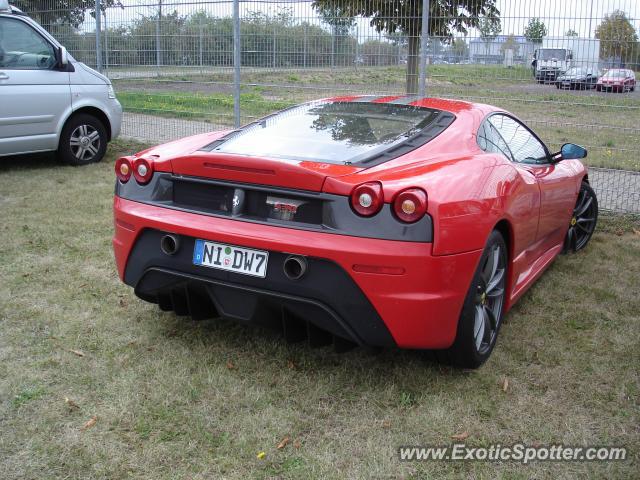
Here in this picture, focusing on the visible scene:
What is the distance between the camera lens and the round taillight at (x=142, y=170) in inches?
134

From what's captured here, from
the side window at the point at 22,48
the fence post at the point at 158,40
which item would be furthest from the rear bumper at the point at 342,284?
the fence post at the point at 158,40

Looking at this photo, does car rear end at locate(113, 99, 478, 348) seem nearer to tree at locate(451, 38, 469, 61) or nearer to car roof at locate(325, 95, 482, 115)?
car roof at locate(325, 95, 482, 115)

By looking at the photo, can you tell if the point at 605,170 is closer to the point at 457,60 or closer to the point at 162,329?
the point at 457,60

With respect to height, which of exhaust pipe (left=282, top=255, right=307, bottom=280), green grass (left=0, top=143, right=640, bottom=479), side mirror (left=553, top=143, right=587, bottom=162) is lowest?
green grass (left=0, top=143, right=640, bottom=479)

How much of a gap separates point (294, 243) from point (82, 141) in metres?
6.41

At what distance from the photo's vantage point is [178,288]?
3299 mm

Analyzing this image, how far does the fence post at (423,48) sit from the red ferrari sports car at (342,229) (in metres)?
3.49

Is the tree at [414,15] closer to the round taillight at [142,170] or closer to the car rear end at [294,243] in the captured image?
the car rear end at [294,243]

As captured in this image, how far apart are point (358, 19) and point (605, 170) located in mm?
3219

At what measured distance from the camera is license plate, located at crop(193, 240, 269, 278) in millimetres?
2998

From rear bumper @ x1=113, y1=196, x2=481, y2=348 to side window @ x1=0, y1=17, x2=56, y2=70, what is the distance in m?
5.58

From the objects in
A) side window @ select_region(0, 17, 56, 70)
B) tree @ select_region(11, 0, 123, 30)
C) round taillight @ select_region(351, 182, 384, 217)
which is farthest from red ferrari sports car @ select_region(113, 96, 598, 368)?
tree @ select_region(11, 0, 123, 30)

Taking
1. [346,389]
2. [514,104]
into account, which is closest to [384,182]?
[346,389]

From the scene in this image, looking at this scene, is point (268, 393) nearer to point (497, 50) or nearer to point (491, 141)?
point (491, 141)
